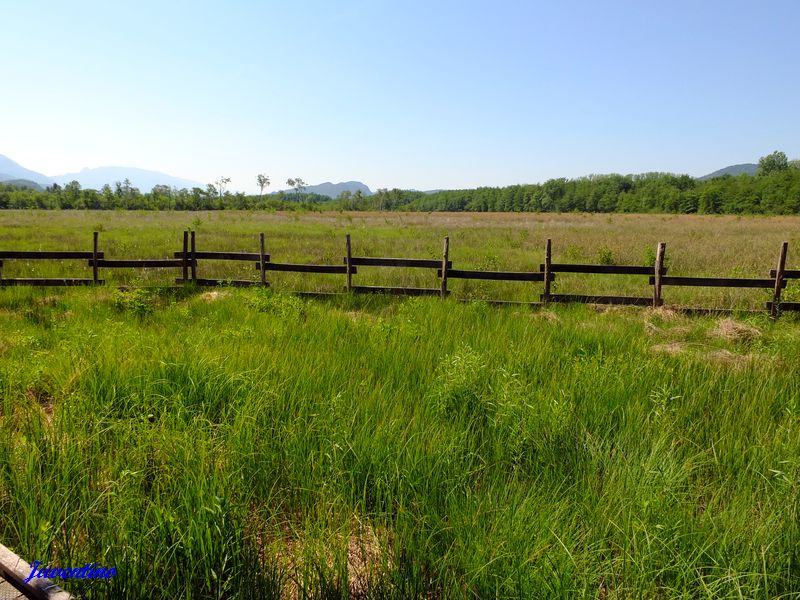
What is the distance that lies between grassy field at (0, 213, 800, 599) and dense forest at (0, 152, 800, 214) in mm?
84504

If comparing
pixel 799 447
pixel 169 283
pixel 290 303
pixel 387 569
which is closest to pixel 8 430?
pixel 387 569

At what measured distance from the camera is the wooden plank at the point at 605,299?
11055mm

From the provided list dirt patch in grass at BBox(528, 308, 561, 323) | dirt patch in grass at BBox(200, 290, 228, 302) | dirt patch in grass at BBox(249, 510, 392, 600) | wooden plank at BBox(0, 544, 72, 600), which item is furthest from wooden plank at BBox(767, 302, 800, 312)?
wooden plank at BBox(0, 544, 72, 600)

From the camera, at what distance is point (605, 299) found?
1113cm

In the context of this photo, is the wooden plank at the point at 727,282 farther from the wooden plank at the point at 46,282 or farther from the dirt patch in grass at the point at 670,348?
the wooden plank at the point at 46,282

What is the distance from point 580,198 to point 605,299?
5908 inches

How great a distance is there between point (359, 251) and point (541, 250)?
28.1ft

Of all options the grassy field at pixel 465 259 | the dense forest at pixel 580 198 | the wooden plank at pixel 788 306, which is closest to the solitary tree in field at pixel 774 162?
the dense forest at pixel 580 198

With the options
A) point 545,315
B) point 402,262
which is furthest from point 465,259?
point 545,315

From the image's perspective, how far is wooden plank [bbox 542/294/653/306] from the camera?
36.3 feet

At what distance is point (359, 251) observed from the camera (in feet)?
68.9

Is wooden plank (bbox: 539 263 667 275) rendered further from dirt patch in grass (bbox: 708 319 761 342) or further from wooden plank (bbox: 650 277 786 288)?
dirt patch in grass (bbox: 708 319 761 342)

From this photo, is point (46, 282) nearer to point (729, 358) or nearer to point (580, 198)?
point (729, 358)

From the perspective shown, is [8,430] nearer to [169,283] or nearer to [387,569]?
[387,569]
